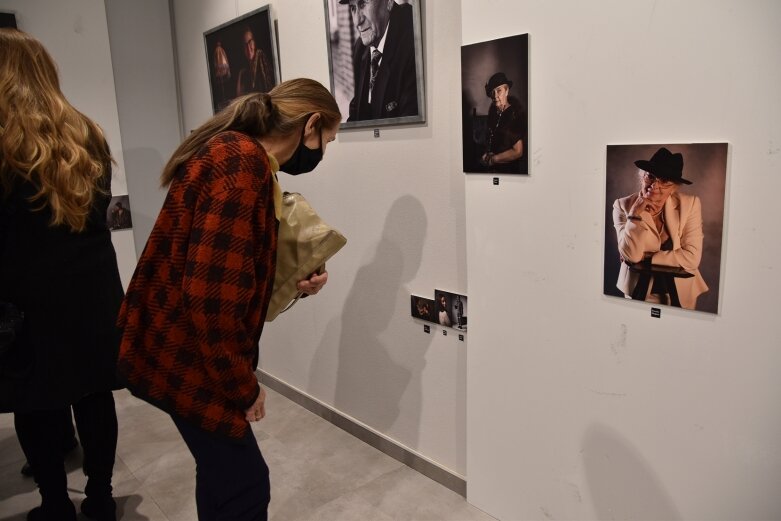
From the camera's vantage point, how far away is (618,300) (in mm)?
1713

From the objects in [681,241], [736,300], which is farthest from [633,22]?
[736,300]

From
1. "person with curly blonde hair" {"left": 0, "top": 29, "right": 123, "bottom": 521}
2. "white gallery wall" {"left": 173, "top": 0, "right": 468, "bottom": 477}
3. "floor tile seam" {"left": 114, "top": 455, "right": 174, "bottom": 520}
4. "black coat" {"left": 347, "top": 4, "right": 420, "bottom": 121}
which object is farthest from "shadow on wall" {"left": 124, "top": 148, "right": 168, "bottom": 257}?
"person with curly blonde hair" {"left": 0, "top": 29, "right": 123, "bottom": 521}

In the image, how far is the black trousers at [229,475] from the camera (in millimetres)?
1449

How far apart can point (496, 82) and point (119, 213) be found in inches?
122

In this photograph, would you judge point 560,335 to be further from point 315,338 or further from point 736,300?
Answer: point 315,338

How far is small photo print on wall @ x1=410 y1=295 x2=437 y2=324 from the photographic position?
2.44 meters

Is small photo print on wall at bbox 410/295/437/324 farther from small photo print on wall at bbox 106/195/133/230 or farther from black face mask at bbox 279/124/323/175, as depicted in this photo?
small photo print on wall at bbox 106/195/133/230

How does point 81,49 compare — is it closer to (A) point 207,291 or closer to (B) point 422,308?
(B) point 422,308

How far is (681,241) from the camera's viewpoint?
5.08 ft

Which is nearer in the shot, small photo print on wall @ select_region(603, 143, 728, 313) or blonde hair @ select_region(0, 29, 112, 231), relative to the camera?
small photo print on wall @ select_region(603, 143, 728, 313)

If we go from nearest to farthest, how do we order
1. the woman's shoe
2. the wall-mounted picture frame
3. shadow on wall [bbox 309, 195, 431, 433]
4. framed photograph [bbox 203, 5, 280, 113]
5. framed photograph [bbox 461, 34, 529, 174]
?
framed photograph [bbox 461, 34, 529, 174] < the woman's shoe < shadow on wall [bbox 309, 195, 431, 433] < framed photograph [bbox 203, 5, 280, 113] < the wall-mounted picture frame

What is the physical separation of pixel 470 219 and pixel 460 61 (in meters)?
0.55

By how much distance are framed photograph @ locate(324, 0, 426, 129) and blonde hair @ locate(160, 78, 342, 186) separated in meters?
0.71

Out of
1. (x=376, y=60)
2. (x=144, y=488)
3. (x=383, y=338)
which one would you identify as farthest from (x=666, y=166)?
(x=144, y=488)
